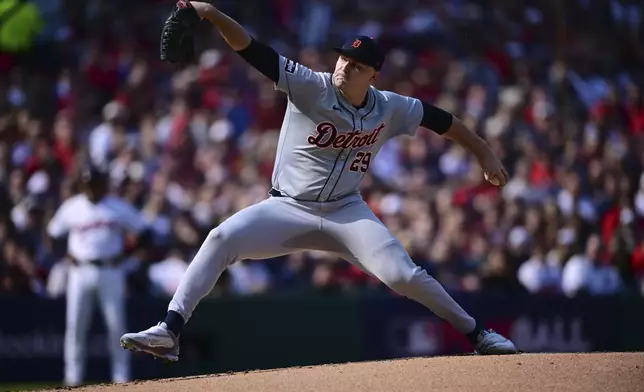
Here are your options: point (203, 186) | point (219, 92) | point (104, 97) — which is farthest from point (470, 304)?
point (104, 97)

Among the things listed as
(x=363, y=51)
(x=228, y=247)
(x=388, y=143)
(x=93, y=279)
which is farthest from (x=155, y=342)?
(x=388, y=143)

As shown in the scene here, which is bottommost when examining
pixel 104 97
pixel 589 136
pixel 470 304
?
pixel 470 304

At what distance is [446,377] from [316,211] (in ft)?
3.88

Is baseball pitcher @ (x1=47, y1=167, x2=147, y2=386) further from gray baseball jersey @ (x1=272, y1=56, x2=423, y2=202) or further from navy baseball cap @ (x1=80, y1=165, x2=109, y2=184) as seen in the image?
gray baseball jersey @ (x1=272, y1=56, x2=423, y2=202)

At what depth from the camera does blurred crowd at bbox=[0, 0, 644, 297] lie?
12.3 m

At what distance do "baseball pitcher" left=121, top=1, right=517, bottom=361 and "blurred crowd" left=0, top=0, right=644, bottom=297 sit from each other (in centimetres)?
513

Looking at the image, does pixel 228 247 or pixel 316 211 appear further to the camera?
pixel 316 211

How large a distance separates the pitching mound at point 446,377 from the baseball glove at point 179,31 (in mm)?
1818

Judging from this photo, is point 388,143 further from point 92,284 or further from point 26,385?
point 26,385

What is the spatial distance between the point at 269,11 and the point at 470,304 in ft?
16.2

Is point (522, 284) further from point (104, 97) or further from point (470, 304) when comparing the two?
point (104, 97)

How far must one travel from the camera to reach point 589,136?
554 inches

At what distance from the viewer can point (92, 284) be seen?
36.8 ft

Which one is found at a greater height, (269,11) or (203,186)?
(269,11)
